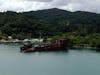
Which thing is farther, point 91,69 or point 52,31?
point 52,31

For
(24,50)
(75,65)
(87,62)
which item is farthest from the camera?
(24,50)

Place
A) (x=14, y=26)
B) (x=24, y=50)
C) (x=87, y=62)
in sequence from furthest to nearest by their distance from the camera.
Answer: (x=14, y=26) < (x=24, y=50) < (x=87, y=62)

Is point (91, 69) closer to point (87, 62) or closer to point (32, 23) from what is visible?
point (87, 62)

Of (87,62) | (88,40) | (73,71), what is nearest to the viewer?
(73,71)

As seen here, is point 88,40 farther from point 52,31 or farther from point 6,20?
point 6,20

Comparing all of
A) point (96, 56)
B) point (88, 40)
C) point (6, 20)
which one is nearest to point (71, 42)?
point (88, 40)

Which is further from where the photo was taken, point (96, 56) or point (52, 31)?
point (52, 31)

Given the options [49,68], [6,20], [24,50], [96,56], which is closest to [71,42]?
[24,50]

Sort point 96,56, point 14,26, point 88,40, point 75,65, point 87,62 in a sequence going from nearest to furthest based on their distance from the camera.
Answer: point 75,65
point 87,62
point 96,56
point 88,40
point 14,26
